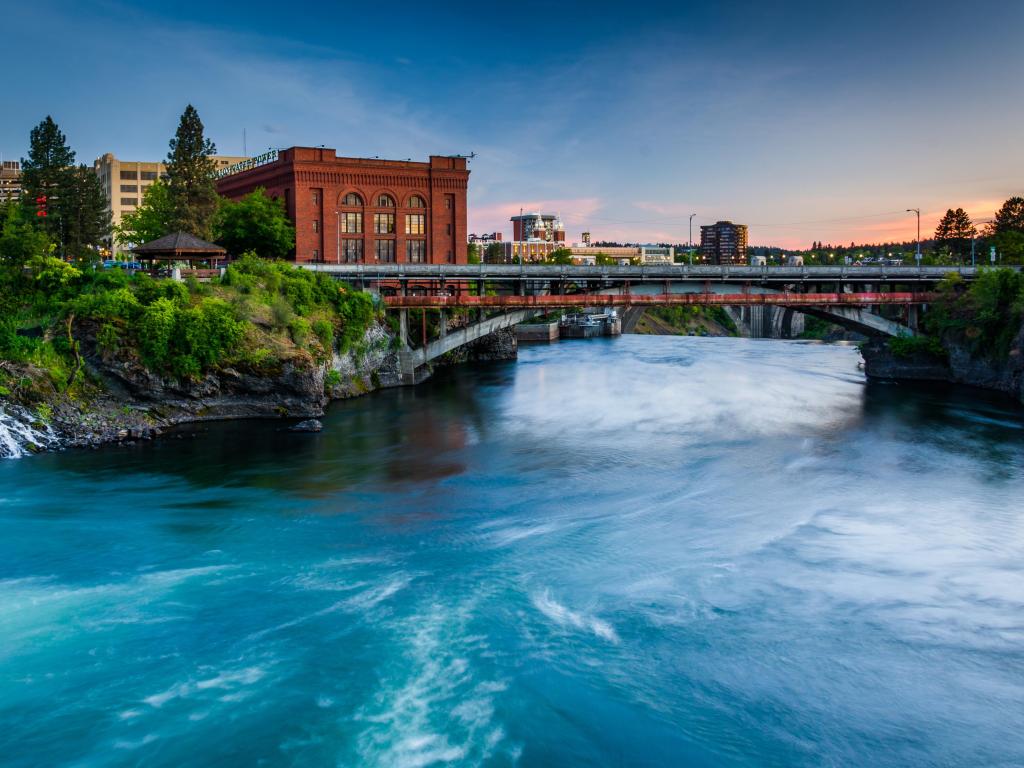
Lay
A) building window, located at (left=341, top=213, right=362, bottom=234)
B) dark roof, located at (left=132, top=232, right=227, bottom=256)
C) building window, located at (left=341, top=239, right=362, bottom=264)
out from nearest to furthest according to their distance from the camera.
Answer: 1. dark roof, located at (left=132, top=232, right=227, bottom=256)
2. building window, located at (left=341, top=213, right=362, bottom=234)
3. building window, located at (left=341, top=239, right=362, bottom=264)

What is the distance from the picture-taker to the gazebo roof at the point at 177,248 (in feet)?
139

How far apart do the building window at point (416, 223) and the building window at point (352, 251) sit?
4318mm

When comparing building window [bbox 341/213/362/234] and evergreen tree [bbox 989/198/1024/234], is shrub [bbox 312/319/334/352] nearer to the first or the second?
building window [bbox 341/213/362/234]

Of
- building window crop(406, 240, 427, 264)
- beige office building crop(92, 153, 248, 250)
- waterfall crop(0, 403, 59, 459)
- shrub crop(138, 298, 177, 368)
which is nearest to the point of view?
waterfall crop(0, 403, 59, 459)

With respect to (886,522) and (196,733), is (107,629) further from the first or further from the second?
(886,522)

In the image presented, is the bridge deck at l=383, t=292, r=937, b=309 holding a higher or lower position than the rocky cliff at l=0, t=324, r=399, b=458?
higher

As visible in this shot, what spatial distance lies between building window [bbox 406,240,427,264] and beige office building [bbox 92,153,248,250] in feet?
265

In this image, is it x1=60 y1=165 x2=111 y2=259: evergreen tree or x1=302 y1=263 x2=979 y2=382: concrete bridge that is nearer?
x1=302 y1=263 x2=979 y2=382: concrete bridge

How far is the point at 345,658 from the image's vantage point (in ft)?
51.3

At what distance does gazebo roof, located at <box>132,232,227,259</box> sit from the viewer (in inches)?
1663

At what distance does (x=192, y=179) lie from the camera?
62562 mm

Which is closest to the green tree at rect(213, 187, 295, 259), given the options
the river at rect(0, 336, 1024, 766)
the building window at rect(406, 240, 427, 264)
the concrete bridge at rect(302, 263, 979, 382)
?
the building window at rect(406, 240, 427, 264)

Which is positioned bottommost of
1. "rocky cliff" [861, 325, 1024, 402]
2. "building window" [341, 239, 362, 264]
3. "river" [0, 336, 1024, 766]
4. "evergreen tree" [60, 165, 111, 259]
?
"river" [0, 336, 1024, 766]

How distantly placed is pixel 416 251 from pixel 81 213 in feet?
82.3
